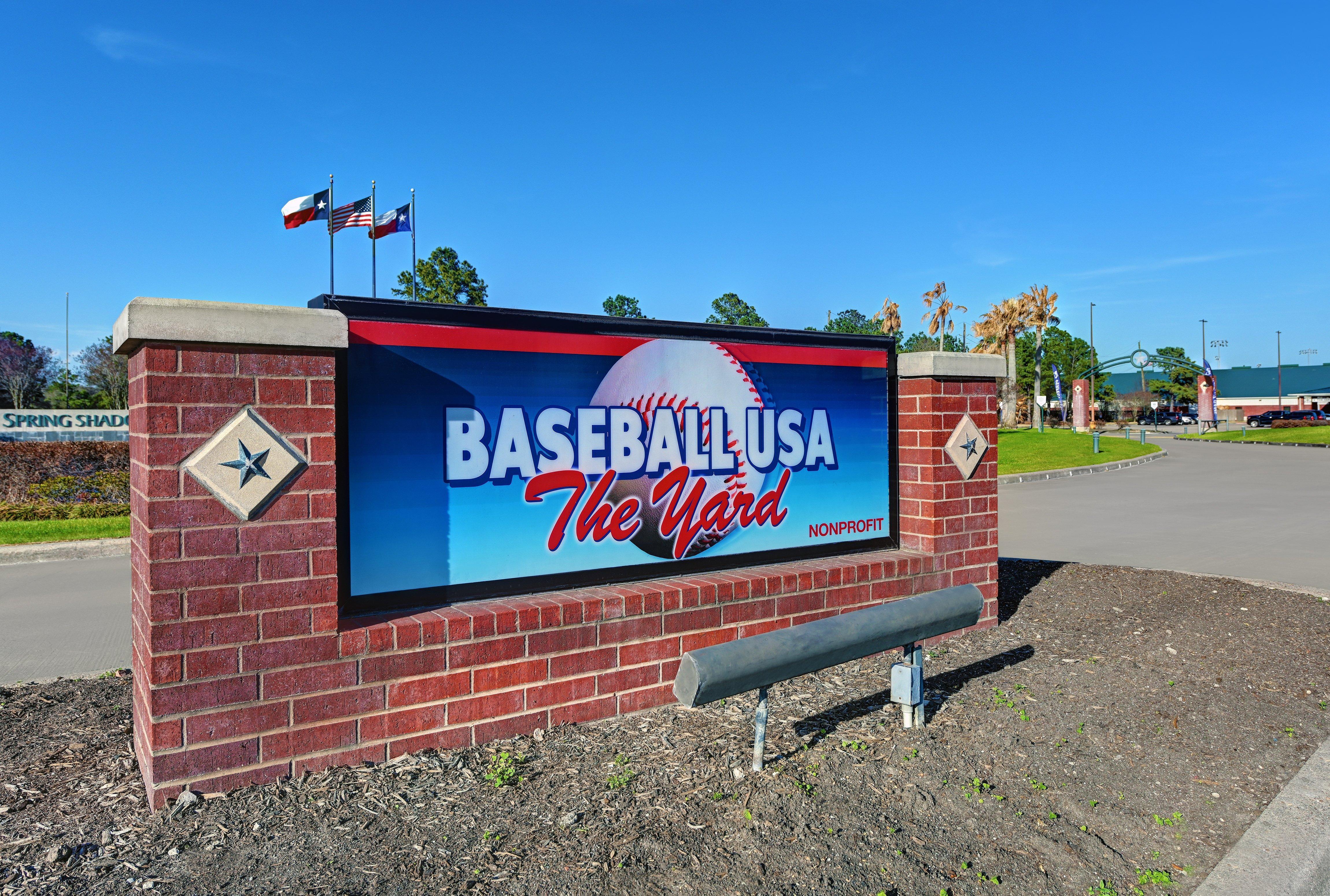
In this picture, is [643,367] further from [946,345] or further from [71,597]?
[946,345]

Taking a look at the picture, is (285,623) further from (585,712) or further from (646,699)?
(646,699)

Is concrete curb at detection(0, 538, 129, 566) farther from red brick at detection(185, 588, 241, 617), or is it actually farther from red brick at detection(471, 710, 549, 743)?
red brick at detection(471, 710, 549, 743)

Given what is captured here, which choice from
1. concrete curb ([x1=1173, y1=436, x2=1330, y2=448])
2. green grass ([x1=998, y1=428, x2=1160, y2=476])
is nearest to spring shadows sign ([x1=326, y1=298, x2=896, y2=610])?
green grass ([x1=998, y1=428, x2=1160, y2=476])

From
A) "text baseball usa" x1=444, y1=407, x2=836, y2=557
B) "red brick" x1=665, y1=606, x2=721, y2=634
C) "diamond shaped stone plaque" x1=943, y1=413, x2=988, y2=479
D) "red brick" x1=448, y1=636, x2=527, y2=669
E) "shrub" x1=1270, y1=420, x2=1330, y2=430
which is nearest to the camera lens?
"red brick" x1=448, y1=636, x2=527, y2=669

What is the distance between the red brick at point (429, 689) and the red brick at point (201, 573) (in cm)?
85

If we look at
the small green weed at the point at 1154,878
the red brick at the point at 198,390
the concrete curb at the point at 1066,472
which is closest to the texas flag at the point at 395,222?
the red brick at the point at 198,390

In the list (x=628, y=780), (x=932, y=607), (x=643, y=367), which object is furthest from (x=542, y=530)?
(x=932, y=607)

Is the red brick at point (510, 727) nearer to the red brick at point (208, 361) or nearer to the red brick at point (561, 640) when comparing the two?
the red brick at point (561, 640)

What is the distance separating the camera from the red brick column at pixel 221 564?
351 cm

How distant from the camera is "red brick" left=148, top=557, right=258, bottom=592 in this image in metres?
3.50

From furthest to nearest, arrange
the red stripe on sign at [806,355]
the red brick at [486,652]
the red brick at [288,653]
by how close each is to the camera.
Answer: the red stripe on sign at [806,355], the red brick at [486,652], the red brick at [288,653]

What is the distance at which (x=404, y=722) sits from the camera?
401 centimetres

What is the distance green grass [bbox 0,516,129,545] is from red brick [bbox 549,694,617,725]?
1083 cm

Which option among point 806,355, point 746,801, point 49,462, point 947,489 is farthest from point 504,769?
point 49,462
